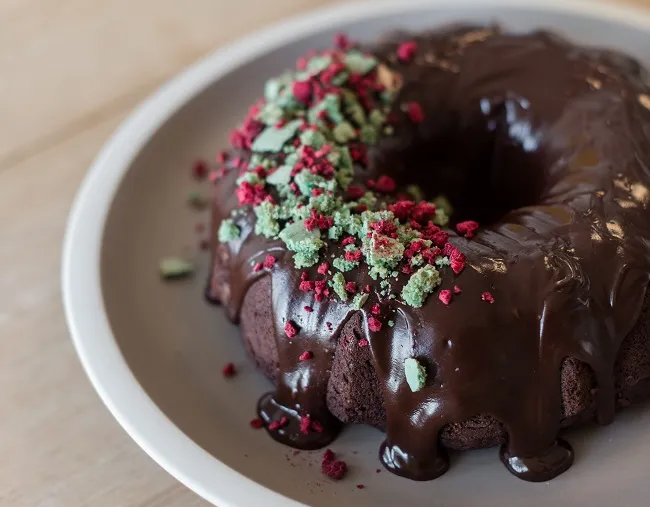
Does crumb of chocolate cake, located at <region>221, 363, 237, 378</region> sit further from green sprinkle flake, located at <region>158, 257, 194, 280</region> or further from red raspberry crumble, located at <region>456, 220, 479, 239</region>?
red raspberry crumble, located at <region>456, 220, 479, 239</region>

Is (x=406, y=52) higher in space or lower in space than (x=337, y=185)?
higher

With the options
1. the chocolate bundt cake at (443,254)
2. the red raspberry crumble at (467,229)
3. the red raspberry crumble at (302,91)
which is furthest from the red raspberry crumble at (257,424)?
the red raspberry crumble at (302,91)

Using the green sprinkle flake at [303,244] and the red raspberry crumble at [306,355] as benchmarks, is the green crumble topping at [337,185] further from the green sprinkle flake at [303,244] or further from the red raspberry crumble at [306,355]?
the red raspberry crumble at [306,355]

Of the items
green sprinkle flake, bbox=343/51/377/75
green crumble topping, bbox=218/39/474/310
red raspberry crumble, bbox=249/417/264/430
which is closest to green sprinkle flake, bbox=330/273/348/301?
green crumble topping, bbox=218/39/474/310

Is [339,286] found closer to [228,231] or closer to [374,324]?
[374,324]

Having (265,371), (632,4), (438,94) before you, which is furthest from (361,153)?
(632,4)

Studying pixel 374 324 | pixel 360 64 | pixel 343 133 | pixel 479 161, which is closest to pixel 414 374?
pixel 374 324
